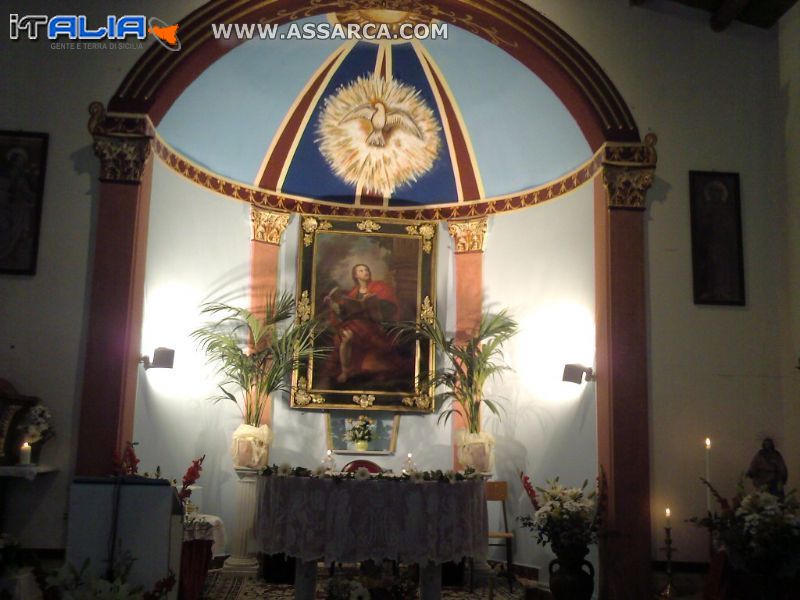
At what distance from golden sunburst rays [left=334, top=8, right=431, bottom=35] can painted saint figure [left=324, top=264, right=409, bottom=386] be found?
3.41 m

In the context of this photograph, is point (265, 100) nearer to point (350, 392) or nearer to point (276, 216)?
point (276, 216)

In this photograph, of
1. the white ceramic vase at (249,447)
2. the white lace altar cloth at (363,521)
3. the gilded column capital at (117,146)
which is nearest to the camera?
the white lace altar cloth at (363,521)

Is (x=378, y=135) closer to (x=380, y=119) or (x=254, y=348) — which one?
(x=380, y=119)

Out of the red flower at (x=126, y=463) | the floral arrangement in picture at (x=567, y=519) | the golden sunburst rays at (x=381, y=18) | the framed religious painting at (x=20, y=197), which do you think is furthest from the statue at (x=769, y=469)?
the framed religious painting at (x=20, y=197)

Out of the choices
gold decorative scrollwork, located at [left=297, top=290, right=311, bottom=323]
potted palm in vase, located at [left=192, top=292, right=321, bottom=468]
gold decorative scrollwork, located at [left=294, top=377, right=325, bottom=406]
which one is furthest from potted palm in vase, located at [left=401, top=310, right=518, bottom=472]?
potted palm in vase, located at [left=192, top=292, right=321, bottom=468]

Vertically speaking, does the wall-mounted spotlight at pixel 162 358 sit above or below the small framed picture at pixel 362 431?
above

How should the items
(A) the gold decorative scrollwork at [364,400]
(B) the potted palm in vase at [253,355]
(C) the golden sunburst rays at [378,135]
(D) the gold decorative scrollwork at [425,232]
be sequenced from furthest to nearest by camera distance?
(D) the gold decorative scrollwork at [425,232] < (C) the golden sunburst rays at [378,135] < (A) the gold decorative scrollwork at [364,400] < (B) the potted palm in vase at [253,355]

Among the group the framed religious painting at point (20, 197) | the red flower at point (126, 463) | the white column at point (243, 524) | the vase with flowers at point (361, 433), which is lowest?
the white column at point (243, 524)

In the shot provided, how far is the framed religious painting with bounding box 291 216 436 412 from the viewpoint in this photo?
38.2ft

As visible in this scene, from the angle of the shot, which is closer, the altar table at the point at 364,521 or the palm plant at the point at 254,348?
the altar table at the point at 364,521

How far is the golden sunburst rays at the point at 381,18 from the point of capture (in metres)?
10.4

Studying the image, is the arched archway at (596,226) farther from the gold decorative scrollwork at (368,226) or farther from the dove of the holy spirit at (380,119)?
the gold decorative scrollwork at (368,226)

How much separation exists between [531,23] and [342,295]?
4.70m

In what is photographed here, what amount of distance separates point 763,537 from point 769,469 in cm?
194
